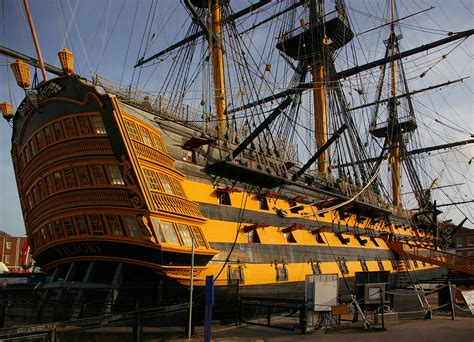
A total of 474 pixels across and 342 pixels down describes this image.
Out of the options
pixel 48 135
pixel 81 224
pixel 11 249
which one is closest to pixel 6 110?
pixel 48 135

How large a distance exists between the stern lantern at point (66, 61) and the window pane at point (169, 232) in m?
5.72

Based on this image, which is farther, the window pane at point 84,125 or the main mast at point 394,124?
the main mast at point 394,124

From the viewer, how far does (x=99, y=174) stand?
13.1 meters

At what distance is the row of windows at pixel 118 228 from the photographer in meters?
12.4

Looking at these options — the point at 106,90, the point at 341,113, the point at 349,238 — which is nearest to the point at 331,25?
the point at 341,113

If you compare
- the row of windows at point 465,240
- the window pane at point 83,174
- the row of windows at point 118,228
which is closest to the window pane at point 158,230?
the row of windows at point 118,228

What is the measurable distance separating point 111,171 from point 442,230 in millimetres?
43393

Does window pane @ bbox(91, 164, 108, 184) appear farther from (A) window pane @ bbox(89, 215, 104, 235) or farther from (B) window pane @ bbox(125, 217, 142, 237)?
(B) window pane @ bbox(125, 217, 142, 237)

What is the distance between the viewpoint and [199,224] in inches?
541

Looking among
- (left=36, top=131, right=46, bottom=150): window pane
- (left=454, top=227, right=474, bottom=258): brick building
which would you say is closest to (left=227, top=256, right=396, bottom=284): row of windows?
(left=36, top=131, right=46, bottom=150): window pane

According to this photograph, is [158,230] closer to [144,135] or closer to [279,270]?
[144,135]

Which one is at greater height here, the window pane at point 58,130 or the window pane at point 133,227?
the window pane at point 58,130

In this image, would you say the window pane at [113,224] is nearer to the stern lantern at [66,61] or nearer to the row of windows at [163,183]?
the row of windows at [163,183]

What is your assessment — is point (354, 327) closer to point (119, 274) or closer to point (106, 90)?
point (119, 274)
